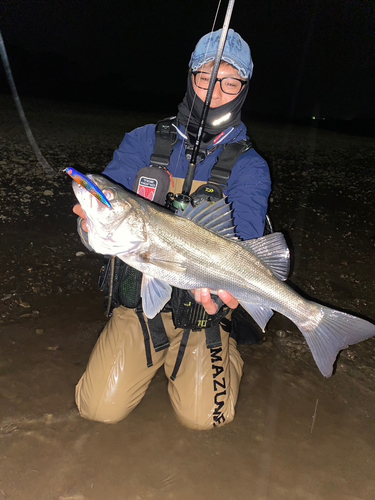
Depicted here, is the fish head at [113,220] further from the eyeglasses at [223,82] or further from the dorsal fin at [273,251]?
the eyeglasses at [223,82]

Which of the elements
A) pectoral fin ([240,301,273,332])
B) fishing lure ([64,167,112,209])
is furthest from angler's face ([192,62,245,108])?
pectoral fin ([240,301,273,332])

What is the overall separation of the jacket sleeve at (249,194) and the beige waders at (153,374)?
1170 mm

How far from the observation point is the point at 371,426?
324 cm

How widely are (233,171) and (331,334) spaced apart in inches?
67.4

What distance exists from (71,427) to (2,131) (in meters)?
10.1

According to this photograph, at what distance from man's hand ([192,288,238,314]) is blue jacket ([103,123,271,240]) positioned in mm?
557

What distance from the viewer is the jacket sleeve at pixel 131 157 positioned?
11.1ft

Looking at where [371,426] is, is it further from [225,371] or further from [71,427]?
[71,427]

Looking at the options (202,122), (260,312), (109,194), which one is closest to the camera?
(109,194)

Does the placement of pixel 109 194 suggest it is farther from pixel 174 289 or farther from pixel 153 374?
pixel 153 374

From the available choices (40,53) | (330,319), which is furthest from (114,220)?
(40,53)

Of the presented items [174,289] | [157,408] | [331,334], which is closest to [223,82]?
[174,289]

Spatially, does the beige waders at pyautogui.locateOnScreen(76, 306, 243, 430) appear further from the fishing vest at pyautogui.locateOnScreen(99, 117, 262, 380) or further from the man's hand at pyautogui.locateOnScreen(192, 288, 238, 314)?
the man's hand at pyautogui.locateOnScreen(192, 288, 238, 314)

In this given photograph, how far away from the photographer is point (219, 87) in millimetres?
3447
